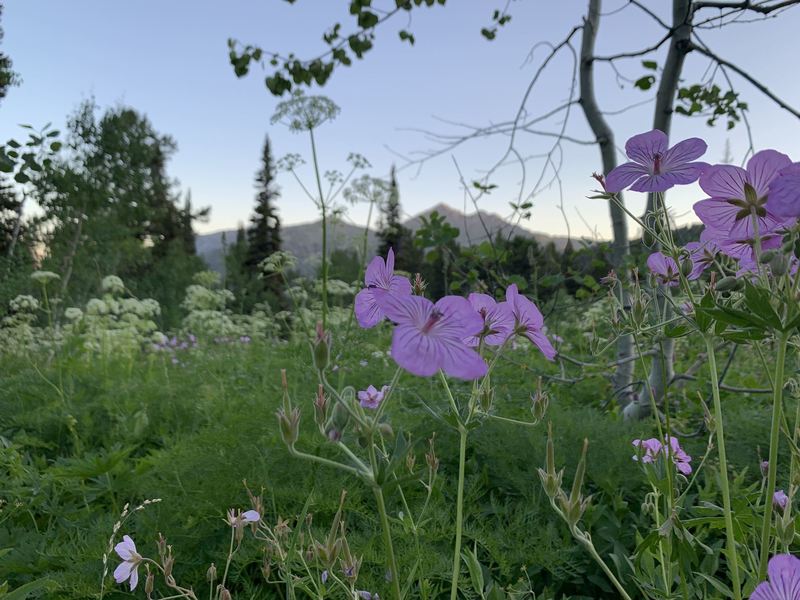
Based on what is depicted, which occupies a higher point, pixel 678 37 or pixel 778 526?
pixel 678 37

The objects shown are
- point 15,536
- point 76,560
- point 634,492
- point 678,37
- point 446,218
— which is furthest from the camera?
point 446,218

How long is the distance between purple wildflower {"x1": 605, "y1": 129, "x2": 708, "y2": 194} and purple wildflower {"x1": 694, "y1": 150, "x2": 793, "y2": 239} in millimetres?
71

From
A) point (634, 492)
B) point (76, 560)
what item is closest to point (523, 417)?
point (634, 492)

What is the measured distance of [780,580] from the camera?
2.48 ft

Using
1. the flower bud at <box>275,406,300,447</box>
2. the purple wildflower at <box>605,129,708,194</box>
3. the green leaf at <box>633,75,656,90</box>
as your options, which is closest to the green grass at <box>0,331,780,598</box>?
the flower bud at <box>275,406,300,447</box>

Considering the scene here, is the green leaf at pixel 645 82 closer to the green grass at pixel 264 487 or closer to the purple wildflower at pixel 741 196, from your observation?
the green grass at pixel 264 487

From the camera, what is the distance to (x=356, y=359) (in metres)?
4.21

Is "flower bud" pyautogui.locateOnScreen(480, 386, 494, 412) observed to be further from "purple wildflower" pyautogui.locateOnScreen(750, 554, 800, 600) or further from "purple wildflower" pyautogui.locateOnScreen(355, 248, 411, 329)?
"purple wildflower" pyautogui.locateOnScreen(750, 554, 800, 600)

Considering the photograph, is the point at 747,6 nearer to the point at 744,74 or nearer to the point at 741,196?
the point at 744,74

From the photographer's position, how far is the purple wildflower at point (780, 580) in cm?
75

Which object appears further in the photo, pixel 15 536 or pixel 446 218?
pixel 446 218

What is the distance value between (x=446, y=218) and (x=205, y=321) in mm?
4288

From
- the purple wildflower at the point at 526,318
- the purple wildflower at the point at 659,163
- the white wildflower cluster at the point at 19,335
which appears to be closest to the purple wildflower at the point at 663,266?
the purple wildflower at the point at 659,163

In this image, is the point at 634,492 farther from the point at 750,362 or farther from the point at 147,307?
the point at 147,307
